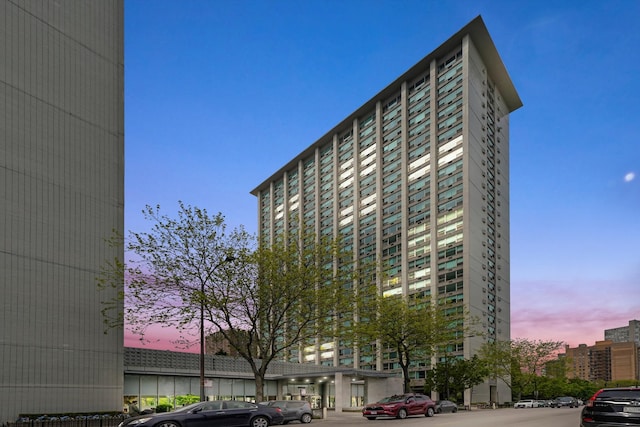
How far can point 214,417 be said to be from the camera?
2109 centimetres

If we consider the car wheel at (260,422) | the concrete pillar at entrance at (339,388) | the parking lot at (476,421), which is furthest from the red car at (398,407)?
the concrete pillar at entrance at (339,388)

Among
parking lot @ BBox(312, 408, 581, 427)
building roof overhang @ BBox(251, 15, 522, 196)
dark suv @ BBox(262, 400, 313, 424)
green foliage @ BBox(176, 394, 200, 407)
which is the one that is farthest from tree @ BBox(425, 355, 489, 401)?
building roof overhang @ BBox(251, 15, 522, 196)

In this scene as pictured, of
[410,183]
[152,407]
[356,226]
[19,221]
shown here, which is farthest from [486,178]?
[19,221]

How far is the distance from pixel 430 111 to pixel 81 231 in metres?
82.2

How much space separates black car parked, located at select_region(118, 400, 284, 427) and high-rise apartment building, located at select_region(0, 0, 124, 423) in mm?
12043

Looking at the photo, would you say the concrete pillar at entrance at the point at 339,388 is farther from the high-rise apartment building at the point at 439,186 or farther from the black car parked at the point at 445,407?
the high-rise apartment building at the point at 439,186

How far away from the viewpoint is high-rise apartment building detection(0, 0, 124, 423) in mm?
29109

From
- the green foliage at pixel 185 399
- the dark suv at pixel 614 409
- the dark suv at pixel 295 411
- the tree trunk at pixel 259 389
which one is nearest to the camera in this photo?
the dark suv at pixel 614 409

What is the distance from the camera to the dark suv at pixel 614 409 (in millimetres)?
15102

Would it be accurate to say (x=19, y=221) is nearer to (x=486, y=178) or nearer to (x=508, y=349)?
(x=508, y=349)

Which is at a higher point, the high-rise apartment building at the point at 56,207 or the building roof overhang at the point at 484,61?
the building roof overhang at the point at 484,61

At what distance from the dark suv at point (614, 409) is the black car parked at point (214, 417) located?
39.8 ft

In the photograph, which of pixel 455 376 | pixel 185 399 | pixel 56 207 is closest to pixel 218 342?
pixel 185 399

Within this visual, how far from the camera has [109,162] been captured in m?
35.6
